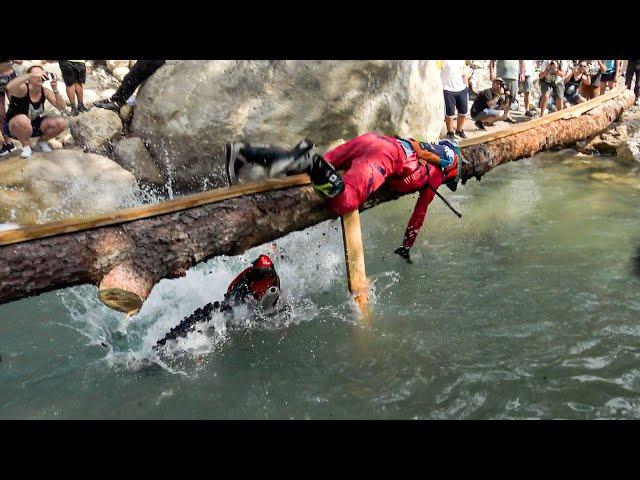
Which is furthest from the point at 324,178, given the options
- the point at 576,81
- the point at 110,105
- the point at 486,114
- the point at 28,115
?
the point at 576,81

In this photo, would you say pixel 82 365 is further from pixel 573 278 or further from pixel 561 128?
pixel 561 128

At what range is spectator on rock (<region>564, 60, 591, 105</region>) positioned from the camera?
1250 centimetres

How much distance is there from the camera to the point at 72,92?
10078mm

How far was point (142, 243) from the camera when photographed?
354 cm

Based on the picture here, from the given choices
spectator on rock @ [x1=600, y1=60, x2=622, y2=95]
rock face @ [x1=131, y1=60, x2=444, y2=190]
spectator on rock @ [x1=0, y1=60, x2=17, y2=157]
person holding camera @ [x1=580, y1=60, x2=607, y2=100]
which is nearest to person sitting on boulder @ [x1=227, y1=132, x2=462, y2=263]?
rock face @ [x1=131, y1=60, x2=444, y2=190]

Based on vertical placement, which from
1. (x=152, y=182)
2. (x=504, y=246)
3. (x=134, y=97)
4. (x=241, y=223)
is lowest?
(x=504, y=246)

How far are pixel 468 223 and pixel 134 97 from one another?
20.5ft

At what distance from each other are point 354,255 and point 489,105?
861 cm

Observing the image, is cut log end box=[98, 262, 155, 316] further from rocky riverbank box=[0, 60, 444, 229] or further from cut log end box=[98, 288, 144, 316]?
rocky riverbank box=[0, 60, 444, 229]

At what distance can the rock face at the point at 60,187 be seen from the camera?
23.9 ft

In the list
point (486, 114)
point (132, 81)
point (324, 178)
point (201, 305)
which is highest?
point (132, 81)

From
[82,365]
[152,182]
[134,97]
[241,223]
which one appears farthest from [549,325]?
[134,97]

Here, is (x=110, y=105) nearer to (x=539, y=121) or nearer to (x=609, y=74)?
(x=539, y=121)

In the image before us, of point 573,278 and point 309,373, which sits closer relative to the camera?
point 309,373
